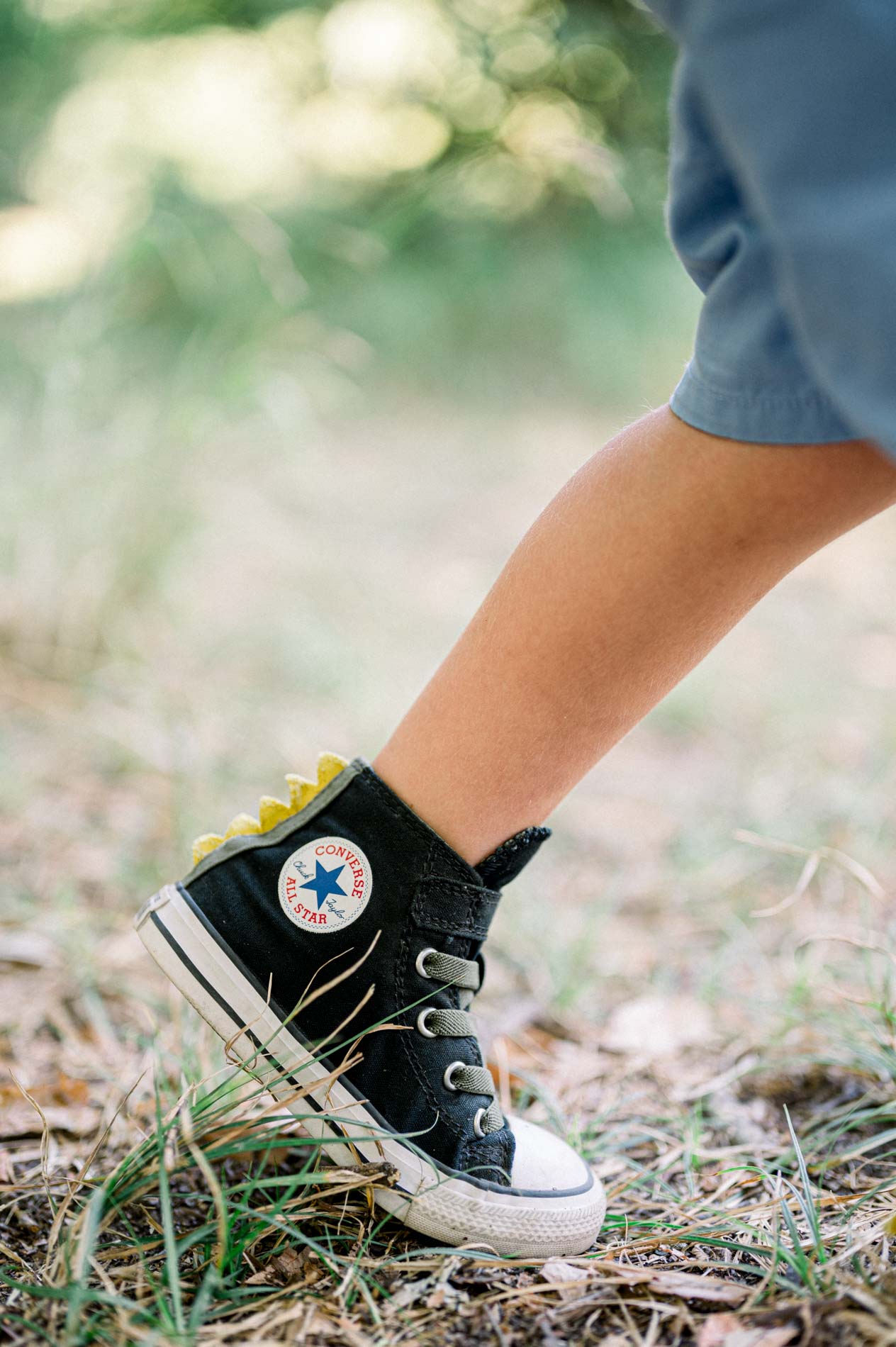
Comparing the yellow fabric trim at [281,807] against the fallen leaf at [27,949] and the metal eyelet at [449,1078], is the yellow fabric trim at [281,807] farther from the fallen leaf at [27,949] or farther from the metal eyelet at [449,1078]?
the fallen leaf at [27,949]

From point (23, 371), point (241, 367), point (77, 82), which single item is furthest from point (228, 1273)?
point (77, 82)

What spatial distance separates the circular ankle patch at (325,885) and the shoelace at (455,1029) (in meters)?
0.07

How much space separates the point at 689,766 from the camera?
1996 millimetres

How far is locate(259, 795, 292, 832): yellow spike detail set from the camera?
0.85m

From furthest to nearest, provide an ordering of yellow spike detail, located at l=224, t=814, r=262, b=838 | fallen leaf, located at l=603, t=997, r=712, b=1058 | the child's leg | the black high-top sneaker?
fallen leaf, located at l=603, t=997, r=712, b=1058 < yellow spike detail, located at l=224, t=814, r=262, b=838 < the black high-top sneaker < the child's leg

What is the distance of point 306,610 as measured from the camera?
8.39 feet

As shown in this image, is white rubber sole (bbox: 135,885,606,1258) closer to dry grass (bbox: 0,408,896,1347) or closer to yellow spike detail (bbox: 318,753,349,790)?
dry grass (bbox: 0,408,896,1347)

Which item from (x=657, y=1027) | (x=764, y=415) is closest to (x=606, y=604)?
(x=764, y=415)

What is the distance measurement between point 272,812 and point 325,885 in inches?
4.1

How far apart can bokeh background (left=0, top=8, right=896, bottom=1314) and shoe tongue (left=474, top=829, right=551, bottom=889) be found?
294 mm

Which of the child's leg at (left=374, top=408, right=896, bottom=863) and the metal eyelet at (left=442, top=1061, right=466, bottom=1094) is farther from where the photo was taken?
the metal eyelet at (left=442, top=1061, right=466, bottom=1094)

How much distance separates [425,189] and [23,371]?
4.69 feet

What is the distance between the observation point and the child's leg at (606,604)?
64 cm

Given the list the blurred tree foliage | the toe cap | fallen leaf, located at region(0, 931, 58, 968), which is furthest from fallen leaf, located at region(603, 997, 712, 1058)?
the blurred tree foliage
